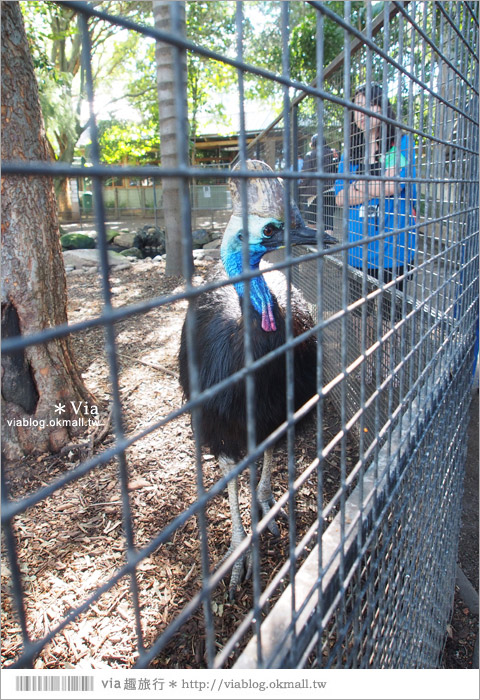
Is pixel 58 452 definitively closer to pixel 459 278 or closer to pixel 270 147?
pixel 459 278

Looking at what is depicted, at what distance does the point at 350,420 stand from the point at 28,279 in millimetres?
1844

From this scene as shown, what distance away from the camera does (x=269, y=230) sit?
1.90m

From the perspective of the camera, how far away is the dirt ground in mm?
1747

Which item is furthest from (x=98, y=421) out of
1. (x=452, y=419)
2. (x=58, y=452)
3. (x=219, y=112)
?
(x=219, y=112)

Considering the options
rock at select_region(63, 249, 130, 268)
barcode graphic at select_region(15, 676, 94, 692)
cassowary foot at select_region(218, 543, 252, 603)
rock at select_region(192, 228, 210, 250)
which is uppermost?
rock at select_region(192, 228, 210, 250)

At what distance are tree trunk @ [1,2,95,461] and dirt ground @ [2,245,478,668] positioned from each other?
0.20 metres

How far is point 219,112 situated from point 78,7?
1732 centimetres

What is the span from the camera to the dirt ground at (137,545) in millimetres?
1747

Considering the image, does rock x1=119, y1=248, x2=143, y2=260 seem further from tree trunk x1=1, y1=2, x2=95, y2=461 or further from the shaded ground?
tree trunk x1=1, y1=2, x2=95, y2=461

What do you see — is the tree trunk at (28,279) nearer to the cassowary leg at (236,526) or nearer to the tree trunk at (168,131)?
the cassowary leg at (236,526)

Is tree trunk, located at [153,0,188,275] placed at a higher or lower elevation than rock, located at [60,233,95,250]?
higher

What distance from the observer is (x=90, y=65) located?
0.42 m

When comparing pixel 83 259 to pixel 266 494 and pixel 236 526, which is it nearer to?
pixel 266 494

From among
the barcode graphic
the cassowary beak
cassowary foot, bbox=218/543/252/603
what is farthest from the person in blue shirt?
cassowary foot, bbox=218/543/252/603
